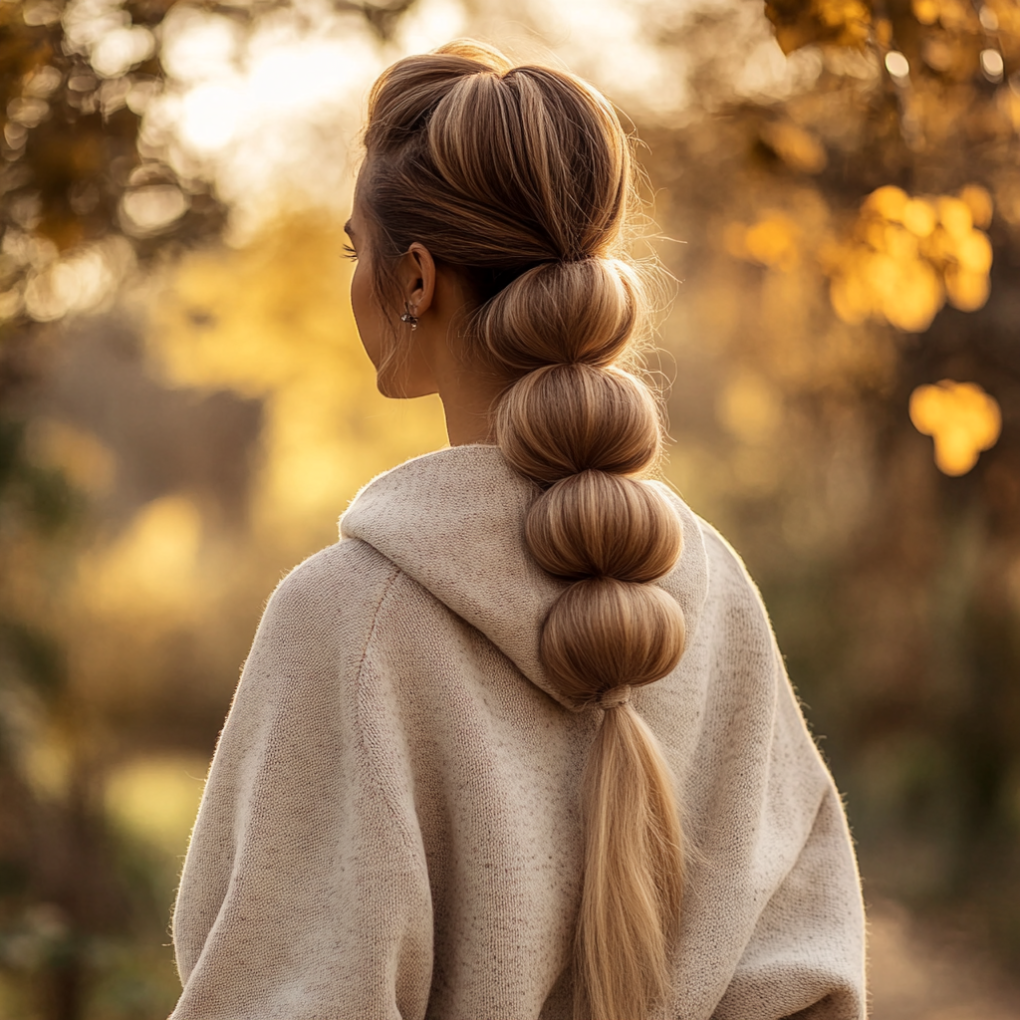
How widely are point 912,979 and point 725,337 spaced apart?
4.01 meters

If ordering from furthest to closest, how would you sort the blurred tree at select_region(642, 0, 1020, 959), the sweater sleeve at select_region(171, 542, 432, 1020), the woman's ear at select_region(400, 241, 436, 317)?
the blurred tree at select_region(642, 0, 1020, 959), the woman's ear at select_region(400, 241, 436, 317), the sweater sleeve at select_region(171, 542, 432, 1020)

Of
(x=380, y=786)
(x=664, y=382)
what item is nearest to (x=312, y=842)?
(x=380, y=786)

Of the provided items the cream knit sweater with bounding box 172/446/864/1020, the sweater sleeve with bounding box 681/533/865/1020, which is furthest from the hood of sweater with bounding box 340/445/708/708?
the sweater sleeve with bounding box 681/533/865/1020

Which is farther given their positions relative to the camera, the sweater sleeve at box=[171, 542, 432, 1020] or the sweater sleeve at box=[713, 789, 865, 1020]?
the sweater sleeve at box=[713, 789, 865, 1020]

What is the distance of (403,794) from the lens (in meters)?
0.99

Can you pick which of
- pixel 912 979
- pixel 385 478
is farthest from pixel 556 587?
pixel 912 979

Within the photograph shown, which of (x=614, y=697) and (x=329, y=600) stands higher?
(x=329, y=600)

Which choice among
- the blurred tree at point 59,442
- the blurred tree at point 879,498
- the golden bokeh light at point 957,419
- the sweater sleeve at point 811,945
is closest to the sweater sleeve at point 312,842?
the sweater sleeve at point 811,945

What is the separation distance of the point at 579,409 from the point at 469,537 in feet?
0.54

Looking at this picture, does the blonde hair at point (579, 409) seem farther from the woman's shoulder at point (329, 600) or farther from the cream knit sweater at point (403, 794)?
the woman's shoulder at point (329, 600)

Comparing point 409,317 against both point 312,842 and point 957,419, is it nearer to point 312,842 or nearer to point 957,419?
point 312,842

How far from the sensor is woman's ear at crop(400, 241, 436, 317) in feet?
3.61

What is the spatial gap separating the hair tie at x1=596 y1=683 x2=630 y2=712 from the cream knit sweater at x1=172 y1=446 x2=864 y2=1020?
49 mm

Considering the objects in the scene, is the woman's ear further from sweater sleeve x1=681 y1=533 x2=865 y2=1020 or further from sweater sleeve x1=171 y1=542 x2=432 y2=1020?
sweater sleeve x1=681 y1=533 x2=865 y2=1020
